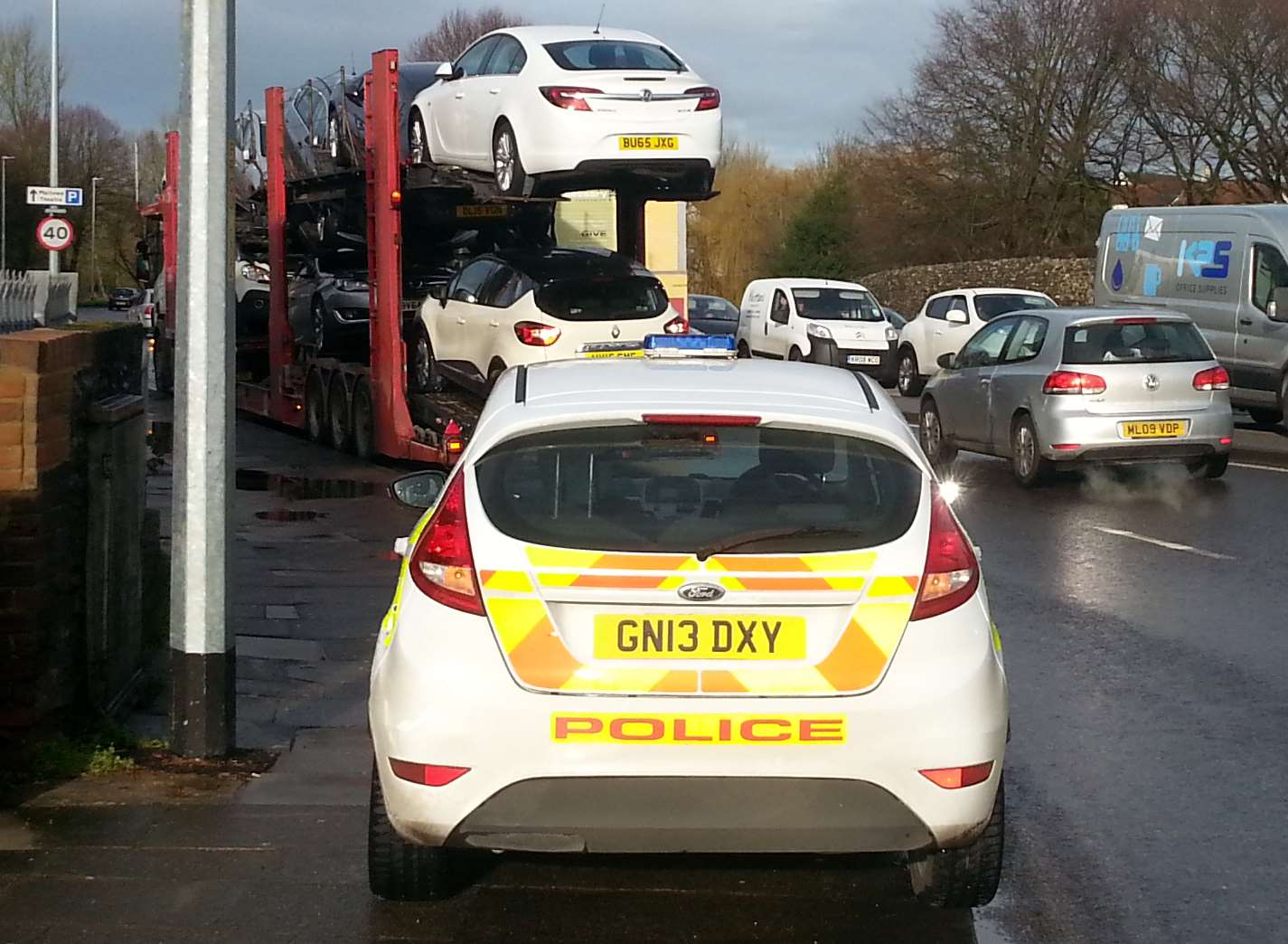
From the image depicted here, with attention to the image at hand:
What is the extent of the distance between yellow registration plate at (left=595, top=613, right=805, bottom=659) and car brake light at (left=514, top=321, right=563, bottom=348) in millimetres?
11394

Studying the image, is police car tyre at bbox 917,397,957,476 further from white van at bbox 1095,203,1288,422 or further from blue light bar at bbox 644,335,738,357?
blue light bar at bbox 644,335,738,357

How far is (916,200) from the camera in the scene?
55.8 meters

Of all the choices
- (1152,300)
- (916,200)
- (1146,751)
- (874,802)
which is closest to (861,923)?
(874,802)

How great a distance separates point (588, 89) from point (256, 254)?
30.3 feet

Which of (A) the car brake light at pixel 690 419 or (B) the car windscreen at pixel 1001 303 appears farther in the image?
(B) the car windscreen at pixel 1001 303

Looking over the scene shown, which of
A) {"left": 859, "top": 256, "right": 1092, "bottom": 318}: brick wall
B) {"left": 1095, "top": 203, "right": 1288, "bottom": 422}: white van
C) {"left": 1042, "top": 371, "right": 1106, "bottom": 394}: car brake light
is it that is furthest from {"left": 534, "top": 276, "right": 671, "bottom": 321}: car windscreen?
{"left": 859, "top": 256, "right": 1092, "bottom": 318}: brick wall

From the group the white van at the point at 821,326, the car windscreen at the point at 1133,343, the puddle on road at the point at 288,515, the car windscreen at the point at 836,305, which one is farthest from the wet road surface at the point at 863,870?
the car windscreen at the point at 836,305

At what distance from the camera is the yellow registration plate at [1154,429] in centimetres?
1515

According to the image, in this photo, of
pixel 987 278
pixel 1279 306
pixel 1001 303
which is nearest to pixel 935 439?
pixel 1279 306

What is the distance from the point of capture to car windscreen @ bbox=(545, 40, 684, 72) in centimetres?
1527

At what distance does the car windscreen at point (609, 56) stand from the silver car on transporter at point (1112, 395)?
3.94m

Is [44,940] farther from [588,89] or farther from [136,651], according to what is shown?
[588,89]

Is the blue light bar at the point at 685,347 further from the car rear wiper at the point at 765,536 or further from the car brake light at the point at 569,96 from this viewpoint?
the car brake light at the point at 569,96

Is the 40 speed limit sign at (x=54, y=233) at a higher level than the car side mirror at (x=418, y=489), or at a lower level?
higher
